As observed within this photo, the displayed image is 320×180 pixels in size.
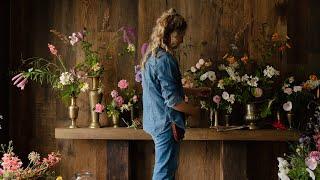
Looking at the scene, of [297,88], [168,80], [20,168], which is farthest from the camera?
[297,88]

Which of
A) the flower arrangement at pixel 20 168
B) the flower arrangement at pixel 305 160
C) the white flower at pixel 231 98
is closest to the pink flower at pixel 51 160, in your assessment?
the flower arrangement at pixel 20 168

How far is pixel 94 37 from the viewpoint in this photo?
3723 mm

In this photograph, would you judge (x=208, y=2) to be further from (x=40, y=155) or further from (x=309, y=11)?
(x=40, y=155)

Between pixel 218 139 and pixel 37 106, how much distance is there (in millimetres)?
1410

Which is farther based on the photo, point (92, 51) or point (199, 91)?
point (92, 51)

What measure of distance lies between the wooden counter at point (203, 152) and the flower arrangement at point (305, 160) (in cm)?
12

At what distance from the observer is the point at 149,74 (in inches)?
110

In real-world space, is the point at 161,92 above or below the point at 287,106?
above

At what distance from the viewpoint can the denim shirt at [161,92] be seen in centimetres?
273

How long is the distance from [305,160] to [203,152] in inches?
36.4

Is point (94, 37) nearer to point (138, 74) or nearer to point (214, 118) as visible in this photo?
point (138, 74)

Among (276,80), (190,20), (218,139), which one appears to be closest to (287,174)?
(218,139)

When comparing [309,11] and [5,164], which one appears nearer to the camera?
[5,164]

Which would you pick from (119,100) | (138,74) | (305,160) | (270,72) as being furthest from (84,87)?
(305,160)
